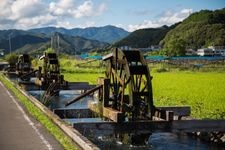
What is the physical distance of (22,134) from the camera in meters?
13.6

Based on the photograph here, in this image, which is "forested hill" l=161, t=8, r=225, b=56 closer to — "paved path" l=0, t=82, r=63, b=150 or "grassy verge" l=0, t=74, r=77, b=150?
"grassy verge" l=0, t=74, r=77, b=150

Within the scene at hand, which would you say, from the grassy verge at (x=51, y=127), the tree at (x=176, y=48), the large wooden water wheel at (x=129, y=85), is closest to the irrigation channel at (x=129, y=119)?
the large wooden water wheel at (x=129, y=85)

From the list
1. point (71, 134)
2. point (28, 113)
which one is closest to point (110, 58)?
point (28, 113)

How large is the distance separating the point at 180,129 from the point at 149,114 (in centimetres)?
183

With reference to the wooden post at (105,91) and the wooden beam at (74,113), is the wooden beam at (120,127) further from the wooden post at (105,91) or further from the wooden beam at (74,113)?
the wooden beam at (74,113)

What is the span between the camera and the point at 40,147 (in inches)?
455

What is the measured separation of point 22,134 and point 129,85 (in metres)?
4.22

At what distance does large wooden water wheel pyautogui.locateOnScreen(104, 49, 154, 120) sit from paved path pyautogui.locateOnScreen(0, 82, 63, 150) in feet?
9.85

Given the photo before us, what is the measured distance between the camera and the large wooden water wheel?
50.9 ft

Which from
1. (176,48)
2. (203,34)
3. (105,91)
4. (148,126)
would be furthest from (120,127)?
(203,34)

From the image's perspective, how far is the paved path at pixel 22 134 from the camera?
11766 millimetres

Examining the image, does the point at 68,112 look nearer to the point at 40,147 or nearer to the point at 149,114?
the point at 149,114

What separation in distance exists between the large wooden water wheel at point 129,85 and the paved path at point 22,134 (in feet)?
9.85

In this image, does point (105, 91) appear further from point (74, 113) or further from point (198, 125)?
point (198, 125)
